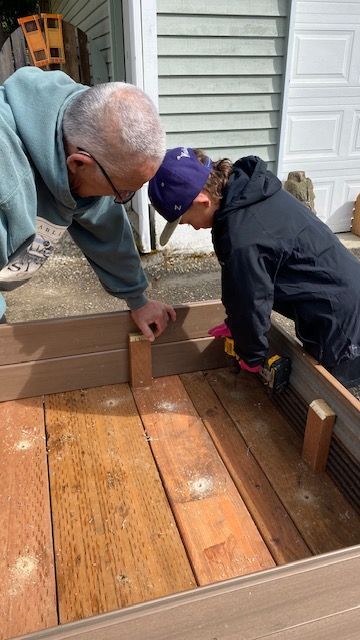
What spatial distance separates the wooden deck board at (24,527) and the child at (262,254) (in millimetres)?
813

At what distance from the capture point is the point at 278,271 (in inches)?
71.8

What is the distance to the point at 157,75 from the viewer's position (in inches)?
176

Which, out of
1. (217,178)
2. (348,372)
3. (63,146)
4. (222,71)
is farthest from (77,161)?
(222,71)

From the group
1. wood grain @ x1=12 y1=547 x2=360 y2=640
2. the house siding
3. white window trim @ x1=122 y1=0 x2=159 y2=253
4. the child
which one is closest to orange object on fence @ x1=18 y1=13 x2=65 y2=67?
the house siding

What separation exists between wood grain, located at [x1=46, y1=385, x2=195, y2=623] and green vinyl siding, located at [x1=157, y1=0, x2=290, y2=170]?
3.56 meters

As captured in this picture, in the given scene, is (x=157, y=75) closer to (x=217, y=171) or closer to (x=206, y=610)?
(x=217, y=171)

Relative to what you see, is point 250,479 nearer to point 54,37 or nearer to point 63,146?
point 63,146

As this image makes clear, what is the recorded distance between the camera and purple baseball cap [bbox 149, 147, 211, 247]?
5.81ft

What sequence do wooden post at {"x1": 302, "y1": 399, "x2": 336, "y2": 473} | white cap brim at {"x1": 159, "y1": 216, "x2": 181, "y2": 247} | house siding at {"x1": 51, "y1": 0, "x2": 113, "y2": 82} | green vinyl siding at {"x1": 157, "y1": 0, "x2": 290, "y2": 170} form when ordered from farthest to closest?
house siding at {"x1": 51, "y1": 0, "x2": 113, "y2": 82} → green vinyl siding at {"x1": 157, "y1": 0, "x2": 290, "y2": 170} → white cap brim at {"x1": 159, "y1": 216, "x2": 181, "y2": 247} → wooden post at {"x1": 302, "y1": 399, "x2": 336, "y2": 473}

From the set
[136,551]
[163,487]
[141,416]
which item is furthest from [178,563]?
[141,416]

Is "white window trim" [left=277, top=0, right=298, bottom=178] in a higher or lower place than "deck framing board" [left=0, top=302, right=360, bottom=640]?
higher

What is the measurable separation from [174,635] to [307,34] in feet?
17.5

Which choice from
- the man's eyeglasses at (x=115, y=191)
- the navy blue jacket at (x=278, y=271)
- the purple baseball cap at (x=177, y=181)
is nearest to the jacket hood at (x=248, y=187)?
the navy blue jacket at (x=278, y=271)

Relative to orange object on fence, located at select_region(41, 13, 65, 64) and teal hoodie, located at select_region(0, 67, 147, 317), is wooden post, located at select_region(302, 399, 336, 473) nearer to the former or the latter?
teal hoodie, located at select_region(0, 67, 147, 317)
